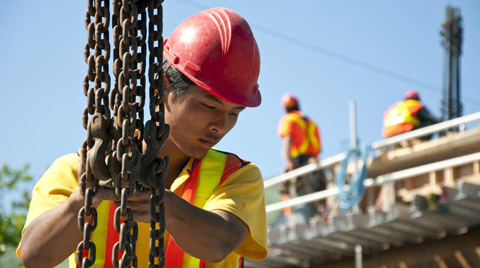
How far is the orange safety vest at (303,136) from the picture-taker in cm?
1344

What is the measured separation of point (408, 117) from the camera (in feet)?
45.8

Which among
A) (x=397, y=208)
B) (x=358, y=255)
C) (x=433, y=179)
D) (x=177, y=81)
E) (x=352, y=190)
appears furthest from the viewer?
(x=358, y=255)

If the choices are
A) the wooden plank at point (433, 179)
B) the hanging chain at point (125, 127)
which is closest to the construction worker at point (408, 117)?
the wooden plank at point (433, 179)

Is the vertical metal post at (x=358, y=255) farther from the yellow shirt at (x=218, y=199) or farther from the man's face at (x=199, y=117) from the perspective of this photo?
the man's face at (x=199, y=117)

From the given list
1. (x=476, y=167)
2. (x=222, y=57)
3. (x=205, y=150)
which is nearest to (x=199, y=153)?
(x=205, y=150)

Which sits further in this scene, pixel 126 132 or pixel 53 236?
pixel 53 236

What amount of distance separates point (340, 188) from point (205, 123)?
9.31m

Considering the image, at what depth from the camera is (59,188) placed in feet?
12.4

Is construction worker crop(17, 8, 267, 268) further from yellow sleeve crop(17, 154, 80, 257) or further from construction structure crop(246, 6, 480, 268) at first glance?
construction structure crop(246, 6, 480, 268)

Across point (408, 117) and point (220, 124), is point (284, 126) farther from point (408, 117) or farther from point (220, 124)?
point (220, 124)

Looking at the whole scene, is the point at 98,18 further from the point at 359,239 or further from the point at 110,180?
the point at 359,239

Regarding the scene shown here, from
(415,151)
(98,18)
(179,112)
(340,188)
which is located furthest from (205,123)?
(415,151)

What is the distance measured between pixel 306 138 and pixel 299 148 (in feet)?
0.92

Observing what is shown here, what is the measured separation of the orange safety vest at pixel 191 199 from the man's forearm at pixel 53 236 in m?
0.36
